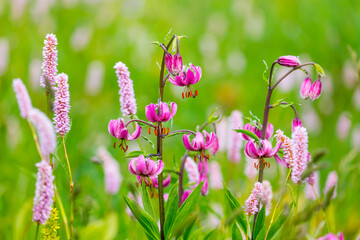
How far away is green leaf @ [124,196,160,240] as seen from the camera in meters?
1.32

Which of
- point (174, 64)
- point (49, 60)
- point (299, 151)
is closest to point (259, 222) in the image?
point (299, 151)

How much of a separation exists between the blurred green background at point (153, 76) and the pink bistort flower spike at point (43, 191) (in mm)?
172

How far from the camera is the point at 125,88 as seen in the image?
128 cm

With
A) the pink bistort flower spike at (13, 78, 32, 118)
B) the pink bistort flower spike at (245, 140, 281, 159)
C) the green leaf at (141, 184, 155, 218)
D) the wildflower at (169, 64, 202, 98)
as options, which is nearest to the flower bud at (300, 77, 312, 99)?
the pink bistort flower spike at (245, 140, 281, 159)

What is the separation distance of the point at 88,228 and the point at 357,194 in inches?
59.8

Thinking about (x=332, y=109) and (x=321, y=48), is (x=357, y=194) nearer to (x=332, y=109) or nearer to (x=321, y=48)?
(x=332, y=109)

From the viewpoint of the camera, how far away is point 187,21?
253 inches

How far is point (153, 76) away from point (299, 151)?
11.3ft

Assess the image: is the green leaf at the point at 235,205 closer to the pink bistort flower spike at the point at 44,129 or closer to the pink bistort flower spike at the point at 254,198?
the pink bistort flower spike at the point at 254,198

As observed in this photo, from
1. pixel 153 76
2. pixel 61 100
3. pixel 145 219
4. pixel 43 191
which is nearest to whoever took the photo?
pixel 43 191

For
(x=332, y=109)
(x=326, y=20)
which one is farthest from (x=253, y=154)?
(x=326, y=20)

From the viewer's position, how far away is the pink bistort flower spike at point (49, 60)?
123 centimetres

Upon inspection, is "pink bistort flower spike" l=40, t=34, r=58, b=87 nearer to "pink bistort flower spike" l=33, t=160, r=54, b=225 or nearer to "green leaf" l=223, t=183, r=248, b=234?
"pink bistort flower spike" l=33, t=160, r=54, b=225

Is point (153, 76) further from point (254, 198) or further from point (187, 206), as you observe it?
point (254, 198)
